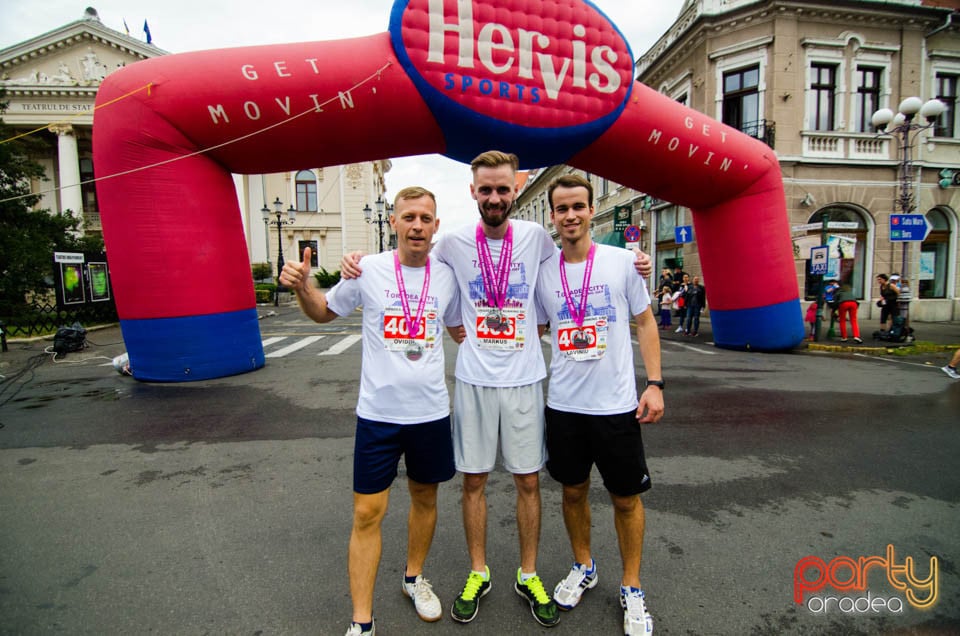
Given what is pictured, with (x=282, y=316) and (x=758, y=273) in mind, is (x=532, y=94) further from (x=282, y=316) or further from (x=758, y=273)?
(x=282, y=316)

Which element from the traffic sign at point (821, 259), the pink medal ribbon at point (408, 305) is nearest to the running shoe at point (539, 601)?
the pink medal ribbon at point (408, 305)

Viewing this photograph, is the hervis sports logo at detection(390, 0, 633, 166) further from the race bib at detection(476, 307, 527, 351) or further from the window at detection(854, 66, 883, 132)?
the window at detection(854, 66, 883, 132)

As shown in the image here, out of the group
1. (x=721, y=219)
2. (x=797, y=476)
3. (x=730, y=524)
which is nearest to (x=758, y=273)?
(x=721, y=219)

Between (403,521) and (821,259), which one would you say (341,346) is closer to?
(403,521)

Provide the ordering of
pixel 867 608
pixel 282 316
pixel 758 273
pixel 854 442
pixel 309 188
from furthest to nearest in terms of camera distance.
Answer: pixel 309 188 → pixel 282 316 → pixel 758 273 → pixel 854 442 → pixel 867 608

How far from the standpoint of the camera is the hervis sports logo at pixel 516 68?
6.23m

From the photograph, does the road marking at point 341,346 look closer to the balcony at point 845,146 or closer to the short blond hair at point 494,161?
the short blond hair at point 494,161

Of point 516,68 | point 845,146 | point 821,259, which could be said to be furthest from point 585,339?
point 845,146

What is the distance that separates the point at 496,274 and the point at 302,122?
17.0 ft

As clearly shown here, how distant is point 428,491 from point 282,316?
768 inches

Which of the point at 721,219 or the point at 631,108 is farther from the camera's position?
the point at 721,219

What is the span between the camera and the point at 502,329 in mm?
2447

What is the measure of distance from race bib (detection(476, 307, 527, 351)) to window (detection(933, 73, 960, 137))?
22.8 meters

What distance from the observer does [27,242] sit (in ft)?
50.9
